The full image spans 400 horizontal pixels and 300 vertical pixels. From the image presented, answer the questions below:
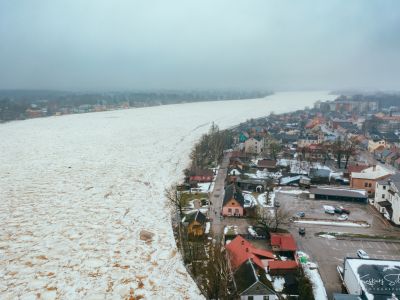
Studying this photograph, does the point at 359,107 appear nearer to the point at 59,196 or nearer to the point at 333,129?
the point at 333,129

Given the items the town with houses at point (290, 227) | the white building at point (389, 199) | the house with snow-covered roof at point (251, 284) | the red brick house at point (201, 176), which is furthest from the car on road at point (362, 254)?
the red brick house at point (201, 176)

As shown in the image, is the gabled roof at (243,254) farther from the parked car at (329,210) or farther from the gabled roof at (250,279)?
the parked car at (329,210)

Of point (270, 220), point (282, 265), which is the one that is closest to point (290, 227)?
point (270, 220)

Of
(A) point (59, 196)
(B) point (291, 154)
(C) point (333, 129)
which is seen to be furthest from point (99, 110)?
(A) point (59, 196)

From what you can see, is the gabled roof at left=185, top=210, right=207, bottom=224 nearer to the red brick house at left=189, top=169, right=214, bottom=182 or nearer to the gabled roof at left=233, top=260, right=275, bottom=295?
the gabled roof at left=233, top=260, right=275, bottom=295

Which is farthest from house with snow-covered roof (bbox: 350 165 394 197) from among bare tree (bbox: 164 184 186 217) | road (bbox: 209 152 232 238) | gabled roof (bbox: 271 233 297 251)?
bare tree (bbox: 164 184 186 217)
